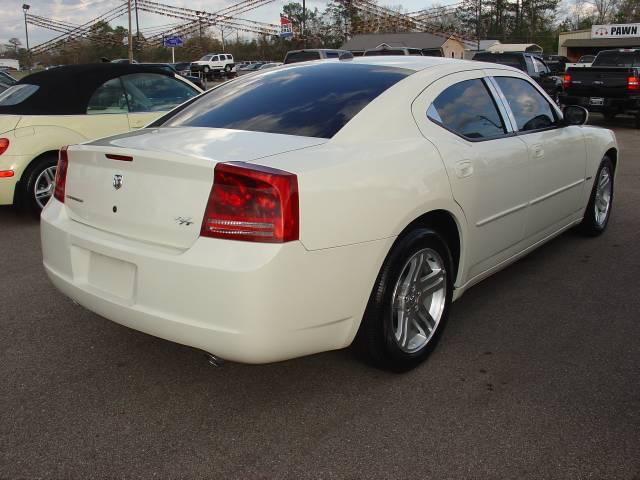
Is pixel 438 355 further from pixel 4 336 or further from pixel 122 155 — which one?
pixel 4 336

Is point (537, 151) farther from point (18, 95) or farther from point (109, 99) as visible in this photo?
point (18, 95)

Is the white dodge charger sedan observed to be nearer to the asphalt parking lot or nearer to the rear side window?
the asphalt parking lot

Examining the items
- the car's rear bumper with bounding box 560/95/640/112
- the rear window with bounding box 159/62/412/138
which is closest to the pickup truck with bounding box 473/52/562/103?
the car's rear bumper with bounding box 560/95/640/112

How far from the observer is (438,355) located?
340cm

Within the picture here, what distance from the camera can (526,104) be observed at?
437cm

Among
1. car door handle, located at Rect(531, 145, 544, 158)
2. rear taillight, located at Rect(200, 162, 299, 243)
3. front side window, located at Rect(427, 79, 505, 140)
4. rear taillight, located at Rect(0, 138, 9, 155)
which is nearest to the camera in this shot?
rear taillight, located at Rect(200, 162, 299, 243)

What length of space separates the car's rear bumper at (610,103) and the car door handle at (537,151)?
39.1 feet

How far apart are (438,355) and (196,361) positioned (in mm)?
1309

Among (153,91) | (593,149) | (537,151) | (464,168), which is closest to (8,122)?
(153,91)

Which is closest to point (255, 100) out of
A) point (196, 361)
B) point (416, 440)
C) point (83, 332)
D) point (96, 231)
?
point (96, 231)

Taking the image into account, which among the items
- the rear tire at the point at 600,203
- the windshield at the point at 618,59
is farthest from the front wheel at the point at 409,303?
the windshield at the point at 618,59

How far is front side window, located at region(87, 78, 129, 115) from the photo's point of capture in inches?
258

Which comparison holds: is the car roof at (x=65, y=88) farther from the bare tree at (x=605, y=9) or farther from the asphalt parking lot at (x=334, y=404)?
the bare tree at (x=605, y=9)

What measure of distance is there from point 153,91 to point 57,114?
1144mm
